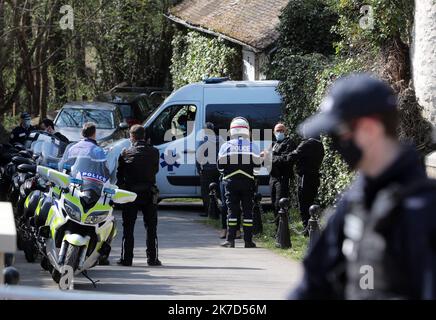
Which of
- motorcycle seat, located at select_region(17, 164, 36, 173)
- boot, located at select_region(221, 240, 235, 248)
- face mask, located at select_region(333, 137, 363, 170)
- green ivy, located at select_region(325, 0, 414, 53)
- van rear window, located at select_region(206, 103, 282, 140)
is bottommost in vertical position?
boot, located at select_region(221, 240, 235, 248)

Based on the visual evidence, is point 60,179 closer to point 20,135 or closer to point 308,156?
point 308,156

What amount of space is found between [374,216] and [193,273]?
373 inches

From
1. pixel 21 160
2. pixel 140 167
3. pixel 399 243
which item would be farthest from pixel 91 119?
pixel 399 243

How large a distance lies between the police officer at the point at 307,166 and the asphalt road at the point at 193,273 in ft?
3.82

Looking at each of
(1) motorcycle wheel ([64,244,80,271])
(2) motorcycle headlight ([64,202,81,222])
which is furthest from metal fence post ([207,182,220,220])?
(1) motorcycle wheel ([64,244,80,271])

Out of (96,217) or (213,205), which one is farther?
(213,205)

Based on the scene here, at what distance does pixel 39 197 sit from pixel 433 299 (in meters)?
9.84

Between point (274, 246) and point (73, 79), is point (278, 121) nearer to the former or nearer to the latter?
point (274, 246)

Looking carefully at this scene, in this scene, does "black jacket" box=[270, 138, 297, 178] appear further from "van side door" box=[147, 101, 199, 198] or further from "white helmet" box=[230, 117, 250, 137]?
"van side door" box=[147, 101, 199, 198]

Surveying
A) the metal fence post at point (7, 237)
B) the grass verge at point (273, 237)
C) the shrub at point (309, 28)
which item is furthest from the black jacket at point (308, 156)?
the metal fence post at point (7, 237)

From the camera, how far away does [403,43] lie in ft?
57.3

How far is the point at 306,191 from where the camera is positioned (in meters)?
16.4

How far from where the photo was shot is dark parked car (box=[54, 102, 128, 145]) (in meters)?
23.5

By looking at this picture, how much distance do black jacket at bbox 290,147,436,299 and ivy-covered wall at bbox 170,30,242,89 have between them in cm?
2559
